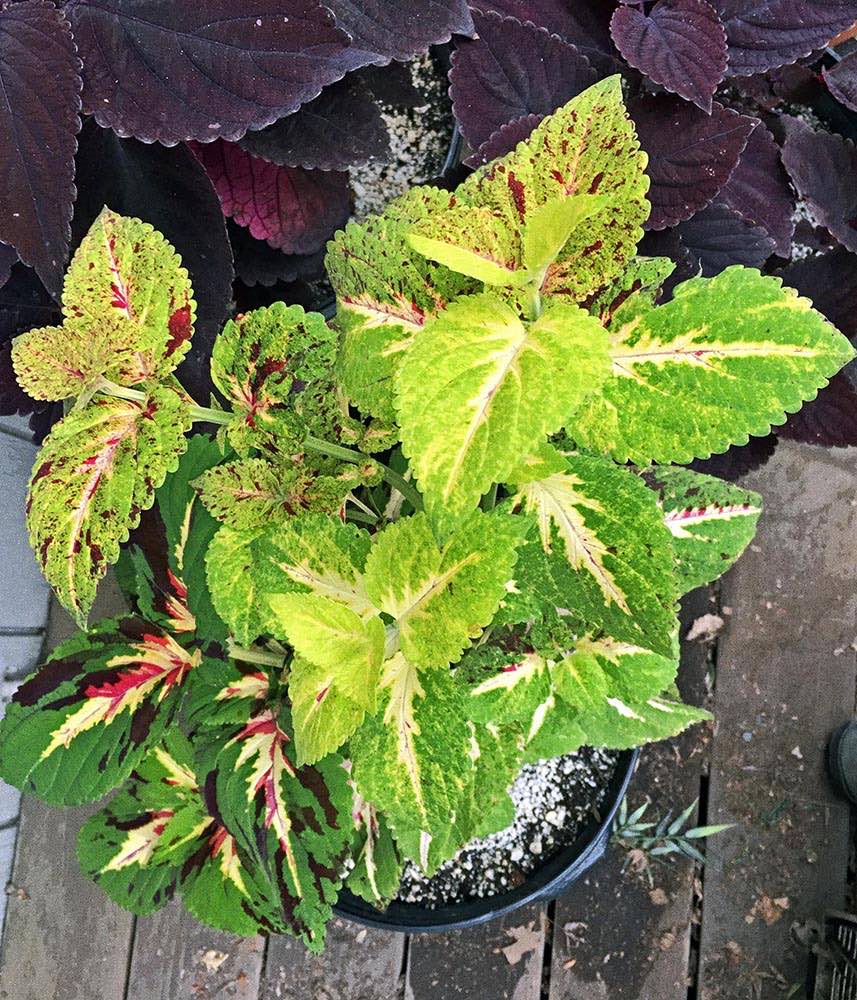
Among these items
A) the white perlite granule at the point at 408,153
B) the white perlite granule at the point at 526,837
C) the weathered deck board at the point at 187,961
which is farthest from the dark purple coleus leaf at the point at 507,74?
the weathered deck board at the point at 187,961

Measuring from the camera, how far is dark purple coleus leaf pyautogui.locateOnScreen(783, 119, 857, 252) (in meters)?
0.98

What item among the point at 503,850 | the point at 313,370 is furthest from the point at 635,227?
the point at 503,850

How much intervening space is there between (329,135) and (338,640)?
55 cm

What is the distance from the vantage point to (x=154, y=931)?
1395 millimetres

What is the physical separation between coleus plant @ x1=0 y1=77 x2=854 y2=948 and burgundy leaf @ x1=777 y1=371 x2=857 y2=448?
0.23 m

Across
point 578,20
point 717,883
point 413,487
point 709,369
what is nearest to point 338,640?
point 413,487

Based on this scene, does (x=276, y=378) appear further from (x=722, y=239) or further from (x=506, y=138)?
(x=722, y=239)

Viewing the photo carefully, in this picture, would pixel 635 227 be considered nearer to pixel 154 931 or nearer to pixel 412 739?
pixel 412 739

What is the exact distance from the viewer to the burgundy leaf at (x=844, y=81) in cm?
103

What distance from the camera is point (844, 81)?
3.40 ft

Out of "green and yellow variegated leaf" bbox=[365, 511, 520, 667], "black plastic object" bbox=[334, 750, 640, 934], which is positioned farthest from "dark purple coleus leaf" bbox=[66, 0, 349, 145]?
"black plastic object" bbox=[334, 750, 640, 934]

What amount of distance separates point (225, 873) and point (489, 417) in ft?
Result: 2.23

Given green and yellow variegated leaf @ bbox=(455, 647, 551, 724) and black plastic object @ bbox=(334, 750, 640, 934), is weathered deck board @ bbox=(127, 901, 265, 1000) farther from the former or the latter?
green and yellow variegated leaf @ bbox=(455, 647, 551, 724)

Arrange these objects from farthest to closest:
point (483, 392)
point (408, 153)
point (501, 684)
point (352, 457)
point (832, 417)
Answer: point (408, 153) → point (832, 417) → point (501, 684) → point (352, 457) → point (483, 392)
